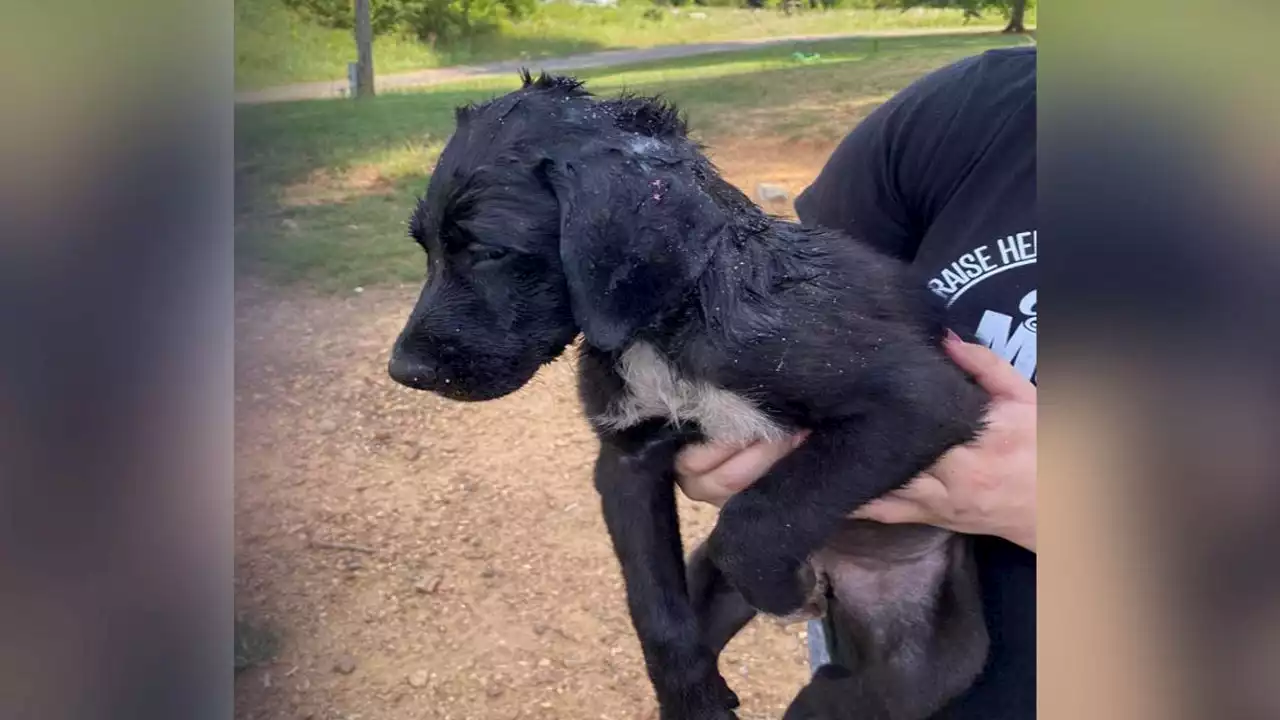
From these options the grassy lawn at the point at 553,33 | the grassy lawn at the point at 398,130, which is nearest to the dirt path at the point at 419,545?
the grassy lawn at the point at 398,130

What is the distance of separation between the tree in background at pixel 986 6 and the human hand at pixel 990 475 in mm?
355

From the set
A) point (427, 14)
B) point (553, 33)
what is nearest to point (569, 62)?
point (553, 33)

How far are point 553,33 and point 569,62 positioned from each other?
4 cm

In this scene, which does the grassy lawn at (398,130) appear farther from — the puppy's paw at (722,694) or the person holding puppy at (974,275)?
the puppy's paw at (722,694)

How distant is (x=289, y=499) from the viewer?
3.76ft

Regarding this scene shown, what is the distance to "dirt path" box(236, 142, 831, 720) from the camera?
1.14m

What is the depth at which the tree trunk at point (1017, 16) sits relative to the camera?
0.88 meters

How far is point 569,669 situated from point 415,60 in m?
0.87

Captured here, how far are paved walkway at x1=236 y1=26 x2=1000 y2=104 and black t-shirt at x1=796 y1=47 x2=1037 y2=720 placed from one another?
0.36 feet

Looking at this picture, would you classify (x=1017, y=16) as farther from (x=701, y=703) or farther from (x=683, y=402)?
(x=701, y=703)

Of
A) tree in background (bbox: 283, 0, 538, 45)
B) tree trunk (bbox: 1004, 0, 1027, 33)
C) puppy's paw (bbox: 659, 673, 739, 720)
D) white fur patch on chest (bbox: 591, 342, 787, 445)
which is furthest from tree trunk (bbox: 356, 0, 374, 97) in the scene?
puppy's paw (bbox: 659, 673, 739, 720)
